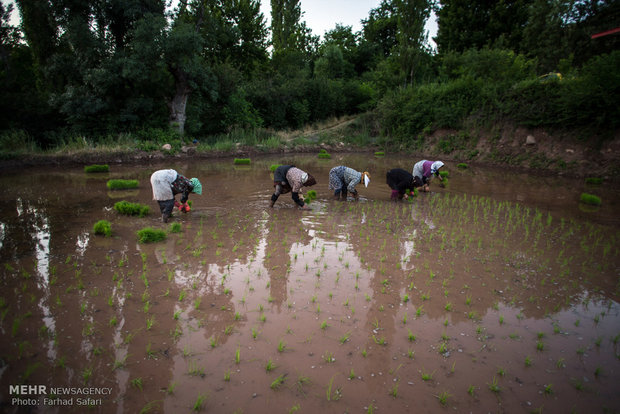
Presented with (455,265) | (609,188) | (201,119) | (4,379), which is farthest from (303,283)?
(201,119)

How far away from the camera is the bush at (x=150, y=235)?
5457 mm

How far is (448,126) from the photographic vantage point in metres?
20.2

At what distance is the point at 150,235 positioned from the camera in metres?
5.52

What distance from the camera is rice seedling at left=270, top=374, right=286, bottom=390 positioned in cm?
269

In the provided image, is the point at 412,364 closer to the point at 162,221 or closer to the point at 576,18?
the point at 162,221

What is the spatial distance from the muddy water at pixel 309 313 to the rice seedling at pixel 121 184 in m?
2.00

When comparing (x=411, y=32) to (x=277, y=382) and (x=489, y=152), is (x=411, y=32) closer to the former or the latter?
(x=489, y=152)

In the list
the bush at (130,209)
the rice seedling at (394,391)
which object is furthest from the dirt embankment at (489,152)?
the rice seedling at (394,391)

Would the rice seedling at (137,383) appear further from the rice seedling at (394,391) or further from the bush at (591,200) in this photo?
the bush at (591,200)

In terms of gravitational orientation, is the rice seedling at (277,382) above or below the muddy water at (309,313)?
below

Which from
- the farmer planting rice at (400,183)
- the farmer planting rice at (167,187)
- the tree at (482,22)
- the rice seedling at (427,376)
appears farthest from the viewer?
the tree at (482,22)

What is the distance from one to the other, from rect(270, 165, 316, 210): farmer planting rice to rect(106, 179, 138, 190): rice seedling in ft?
15.3

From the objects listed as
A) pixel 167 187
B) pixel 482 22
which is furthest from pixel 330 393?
pixel 482 22

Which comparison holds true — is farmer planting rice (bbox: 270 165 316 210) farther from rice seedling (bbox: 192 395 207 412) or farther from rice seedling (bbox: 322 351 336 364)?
rice seedling (bbox: 192 395 207 412)
